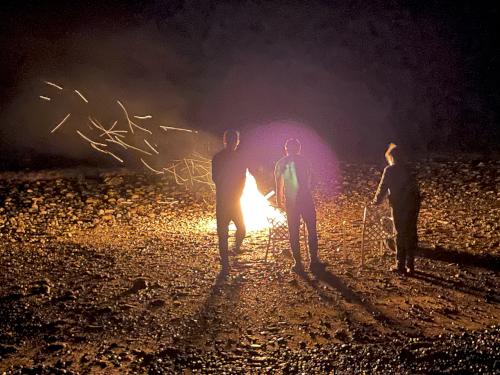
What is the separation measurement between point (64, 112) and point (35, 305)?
51.5 feet

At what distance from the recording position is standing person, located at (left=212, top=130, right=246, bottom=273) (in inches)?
352

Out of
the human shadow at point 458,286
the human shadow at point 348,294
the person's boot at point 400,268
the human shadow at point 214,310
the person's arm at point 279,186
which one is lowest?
the human shadow at point 214,310

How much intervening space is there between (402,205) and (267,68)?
17028 mm

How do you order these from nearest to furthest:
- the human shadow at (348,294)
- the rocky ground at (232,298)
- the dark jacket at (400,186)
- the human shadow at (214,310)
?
1. the rocky ground at (232,298)
2. the human shadow at (214,310)
3. the human shadow at (348,294)
4. the dark jacket at (400,186)

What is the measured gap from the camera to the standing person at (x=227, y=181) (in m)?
8.94

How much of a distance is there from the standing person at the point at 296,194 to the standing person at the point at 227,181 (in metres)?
0.59

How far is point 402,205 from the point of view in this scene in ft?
27.8

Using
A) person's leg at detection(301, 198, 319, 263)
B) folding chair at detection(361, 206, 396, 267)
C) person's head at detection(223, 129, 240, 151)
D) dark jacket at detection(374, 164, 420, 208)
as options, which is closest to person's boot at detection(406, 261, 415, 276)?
folding chair at detection(361, 206, 396, 267)

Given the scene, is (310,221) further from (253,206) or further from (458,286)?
(253,206)

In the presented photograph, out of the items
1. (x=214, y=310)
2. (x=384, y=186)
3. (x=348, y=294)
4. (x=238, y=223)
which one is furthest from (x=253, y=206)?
(x=214, y=310)

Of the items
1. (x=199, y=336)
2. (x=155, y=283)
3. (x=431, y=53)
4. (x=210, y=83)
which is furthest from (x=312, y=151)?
(x=199, y=336)

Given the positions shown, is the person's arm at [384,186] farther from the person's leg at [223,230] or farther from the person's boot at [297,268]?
the person's leg at [223,230]

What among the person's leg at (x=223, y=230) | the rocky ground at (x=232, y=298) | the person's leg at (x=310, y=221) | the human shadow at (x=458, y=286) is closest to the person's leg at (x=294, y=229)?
the person's leg at (x=310, y=221)

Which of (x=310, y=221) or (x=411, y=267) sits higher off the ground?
(x=310, y=221)
